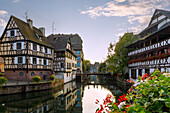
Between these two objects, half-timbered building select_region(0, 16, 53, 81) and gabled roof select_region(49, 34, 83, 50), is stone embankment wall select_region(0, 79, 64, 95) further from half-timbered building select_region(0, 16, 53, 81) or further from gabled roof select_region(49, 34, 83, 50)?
gabled roof select_region(49, 34, 83, 50)

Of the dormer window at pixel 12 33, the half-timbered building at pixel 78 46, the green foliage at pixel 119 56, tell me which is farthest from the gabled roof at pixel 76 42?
the dormer window at pixel 12 33

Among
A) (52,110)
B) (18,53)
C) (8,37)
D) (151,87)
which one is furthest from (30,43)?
(151,87)

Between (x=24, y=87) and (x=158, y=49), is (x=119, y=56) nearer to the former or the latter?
(x=158, y=49)

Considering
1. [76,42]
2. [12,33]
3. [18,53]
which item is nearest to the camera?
[18,53]

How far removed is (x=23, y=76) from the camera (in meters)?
25.0

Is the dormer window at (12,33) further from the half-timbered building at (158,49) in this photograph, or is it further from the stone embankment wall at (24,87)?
the half-timbered building at (158,49)

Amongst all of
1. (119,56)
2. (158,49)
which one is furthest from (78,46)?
(158,49)

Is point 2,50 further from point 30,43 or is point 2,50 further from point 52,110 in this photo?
point 52,110

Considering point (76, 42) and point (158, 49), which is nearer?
point (158, 49)

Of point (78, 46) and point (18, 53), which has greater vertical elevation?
point (78, 46)

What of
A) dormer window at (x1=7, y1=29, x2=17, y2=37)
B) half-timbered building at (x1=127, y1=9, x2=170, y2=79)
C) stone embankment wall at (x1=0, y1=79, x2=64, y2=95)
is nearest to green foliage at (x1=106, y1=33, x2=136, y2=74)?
half-timbered building at (x1=127, y1=9, x2=170, y2=79)

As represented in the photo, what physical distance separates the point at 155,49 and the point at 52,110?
18.0 meters

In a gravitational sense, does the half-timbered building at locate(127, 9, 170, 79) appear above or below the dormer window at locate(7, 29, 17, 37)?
below

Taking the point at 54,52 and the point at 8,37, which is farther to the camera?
the point at 54,52
